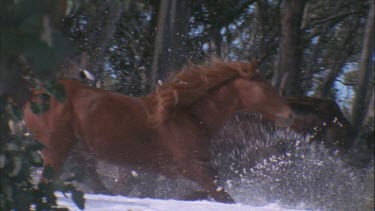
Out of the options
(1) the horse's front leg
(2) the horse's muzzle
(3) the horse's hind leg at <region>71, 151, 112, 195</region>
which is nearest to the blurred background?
(2) the horse's muzzle

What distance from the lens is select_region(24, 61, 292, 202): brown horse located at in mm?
5195

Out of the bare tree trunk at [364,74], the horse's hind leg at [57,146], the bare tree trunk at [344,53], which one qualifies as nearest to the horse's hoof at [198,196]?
the horse's hind leg at [57,146]

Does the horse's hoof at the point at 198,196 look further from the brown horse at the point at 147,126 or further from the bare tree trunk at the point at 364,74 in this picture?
the bare tree trunk at the point at 364,74

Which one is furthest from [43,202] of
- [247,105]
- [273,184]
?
[273,184]

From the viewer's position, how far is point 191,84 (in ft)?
18.1

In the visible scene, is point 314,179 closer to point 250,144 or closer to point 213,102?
point 250,144

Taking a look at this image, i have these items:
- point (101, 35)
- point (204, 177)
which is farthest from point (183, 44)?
point (204, 177)

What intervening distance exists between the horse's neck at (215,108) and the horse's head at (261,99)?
73 millimetres

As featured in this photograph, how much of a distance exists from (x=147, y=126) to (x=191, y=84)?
0.50 meters

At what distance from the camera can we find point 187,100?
5.39 meters

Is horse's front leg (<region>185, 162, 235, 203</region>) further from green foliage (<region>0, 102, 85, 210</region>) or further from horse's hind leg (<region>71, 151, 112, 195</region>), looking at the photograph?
→ green foliage (<region>0, 102, 85, 210</region>)

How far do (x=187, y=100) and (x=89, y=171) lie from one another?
3.29 feet

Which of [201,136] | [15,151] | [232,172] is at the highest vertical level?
[15,151]

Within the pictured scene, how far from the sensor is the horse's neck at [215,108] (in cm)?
536
